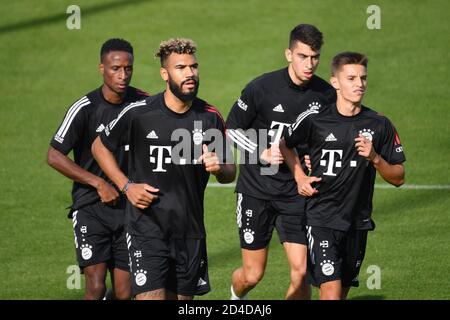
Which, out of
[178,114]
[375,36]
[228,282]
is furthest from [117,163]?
[375,36]

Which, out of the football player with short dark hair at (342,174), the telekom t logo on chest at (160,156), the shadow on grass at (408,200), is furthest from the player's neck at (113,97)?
the shadow on grass at (408,200)

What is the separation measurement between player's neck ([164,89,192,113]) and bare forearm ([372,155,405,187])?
5.82 feet

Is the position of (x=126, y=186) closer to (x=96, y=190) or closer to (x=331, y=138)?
(x=96, y=190)

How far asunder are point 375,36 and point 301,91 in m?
12.2

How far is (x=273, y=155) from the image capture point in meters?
11.4

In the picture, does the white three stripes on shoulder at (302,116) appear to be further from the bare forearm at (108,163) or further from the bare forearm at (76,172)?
the bare forearm at (76,172)

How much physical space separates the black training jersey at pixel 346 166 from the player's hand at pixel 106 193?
75.9 inches

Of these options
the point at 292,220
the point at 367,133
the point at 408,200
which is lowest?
the point at 408,200

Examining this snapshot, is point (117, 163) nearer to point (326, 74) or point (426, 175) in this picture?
point (426, 175)

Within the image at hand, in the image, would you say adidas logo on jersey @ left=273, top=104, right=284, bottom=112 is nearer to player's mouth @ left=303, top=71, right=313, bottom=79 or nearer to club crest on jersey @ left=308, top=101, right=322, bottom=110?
club crest on jersey @ left=308, top=101, right=322, bottom=110

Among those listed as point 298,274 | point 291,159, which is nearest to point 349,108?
point 291,159

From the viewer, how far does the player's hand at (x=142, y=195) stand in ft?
32.9

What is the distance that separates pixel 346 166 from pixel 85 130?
8.87 feet

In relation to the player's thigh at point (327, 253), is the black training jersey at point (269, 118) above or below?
above
